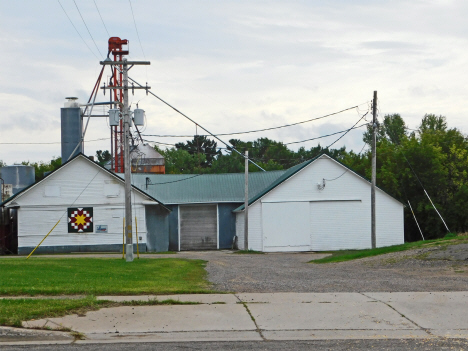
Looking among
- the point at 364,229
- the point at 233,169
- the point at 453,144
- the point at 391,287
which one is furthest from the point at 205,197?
the point at 233,169

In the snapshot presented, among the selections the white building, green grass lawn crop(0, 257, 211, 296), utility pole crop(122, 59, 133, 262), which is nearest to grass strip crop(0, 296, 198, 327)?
green grass lawn crop(0, 257, 211, 296)

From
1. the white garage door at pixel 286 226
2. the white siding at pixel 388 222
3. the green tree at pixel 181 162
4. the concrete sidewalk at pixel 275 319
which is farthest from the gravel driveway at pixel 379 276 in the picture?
the green tree at pixel 181 162

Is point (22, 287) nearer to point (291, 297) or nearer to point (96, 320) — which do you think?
point (96, 320)

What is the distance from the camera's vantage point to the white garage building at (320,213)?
126 feet

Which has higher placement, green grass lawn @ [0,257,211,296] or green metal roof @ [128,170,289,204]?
green metal roof @ [128,170,289,204]

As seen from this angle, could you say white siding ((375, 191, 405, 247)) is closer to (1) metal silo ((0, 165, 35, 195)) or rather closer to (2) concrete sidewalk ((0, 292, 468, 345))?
(1) metal silo ((0, 165, 35, 195))

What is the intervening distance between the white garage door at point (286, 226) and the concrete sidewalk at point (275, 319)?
88.3 ft

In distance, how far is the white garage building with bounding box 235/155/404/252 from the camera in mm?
38469

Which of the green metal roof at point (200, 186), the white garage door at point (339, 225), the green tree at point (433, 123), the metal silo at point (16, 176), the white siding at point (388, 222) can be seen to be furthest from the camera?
the green tree at point (433, 123)

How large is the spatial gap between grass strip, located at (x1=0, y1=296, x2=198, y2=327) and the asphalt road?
1244 millimetres

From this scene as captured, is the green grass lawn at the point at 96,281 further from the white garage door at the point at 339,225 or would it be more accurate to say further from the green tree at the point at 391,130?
the green tree at the point at 391,130

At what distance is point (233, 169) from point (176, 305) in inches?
2861

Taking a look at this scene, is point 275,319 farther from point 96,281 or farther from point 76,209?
point 76,209

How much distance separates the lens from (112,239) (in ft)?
121
